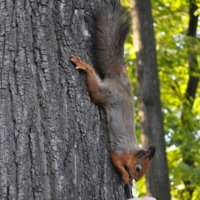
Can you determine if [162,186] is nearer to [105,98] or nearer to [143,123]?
[143,123]

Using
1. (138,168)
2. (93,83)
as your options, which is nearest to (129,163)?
(138,168)

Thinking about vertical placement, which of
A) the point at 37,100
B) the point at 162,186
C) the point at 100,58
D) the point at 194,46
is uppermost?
the point at 194,46

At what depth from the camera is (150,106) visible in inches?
203

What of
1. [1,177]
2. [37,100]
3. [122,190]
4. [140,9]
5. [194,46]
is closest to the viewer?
[1,177]

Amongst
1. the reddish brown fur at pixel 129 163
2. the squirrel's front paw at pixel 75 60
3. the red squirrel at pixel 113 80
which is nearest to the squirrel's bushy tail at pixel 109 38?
the red squirrel at pixel 113 80

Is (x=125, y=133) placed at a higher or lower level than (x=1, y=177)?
higher

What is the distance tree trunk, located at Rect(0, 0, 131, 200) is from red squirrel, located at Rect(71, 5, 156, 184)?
0.07m

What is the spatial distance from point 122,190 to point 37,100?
0.66 metres

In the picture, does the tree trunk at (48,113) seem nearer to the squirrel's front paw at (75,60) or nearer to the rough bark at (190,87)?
the squirrel's front paw at (75,60)

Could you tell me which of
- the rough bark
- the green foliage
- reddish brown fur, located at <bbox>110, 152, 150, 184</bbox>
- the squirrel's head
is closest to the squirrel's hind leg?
reddish brown fur, located at <bbox>110, 152, 150, 184</bbox>

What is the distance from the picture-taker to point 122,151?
2.29 m

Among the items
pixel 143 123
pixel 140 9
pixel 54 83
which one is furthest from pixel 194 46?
pixel 54 83

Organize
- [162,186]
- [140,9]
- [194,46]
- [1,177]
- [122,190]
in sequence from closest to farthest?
[1,177] → [122,190] → [162,186] → [140,9] → [194,46]

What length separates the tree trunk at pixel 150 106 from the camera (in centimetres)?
511
